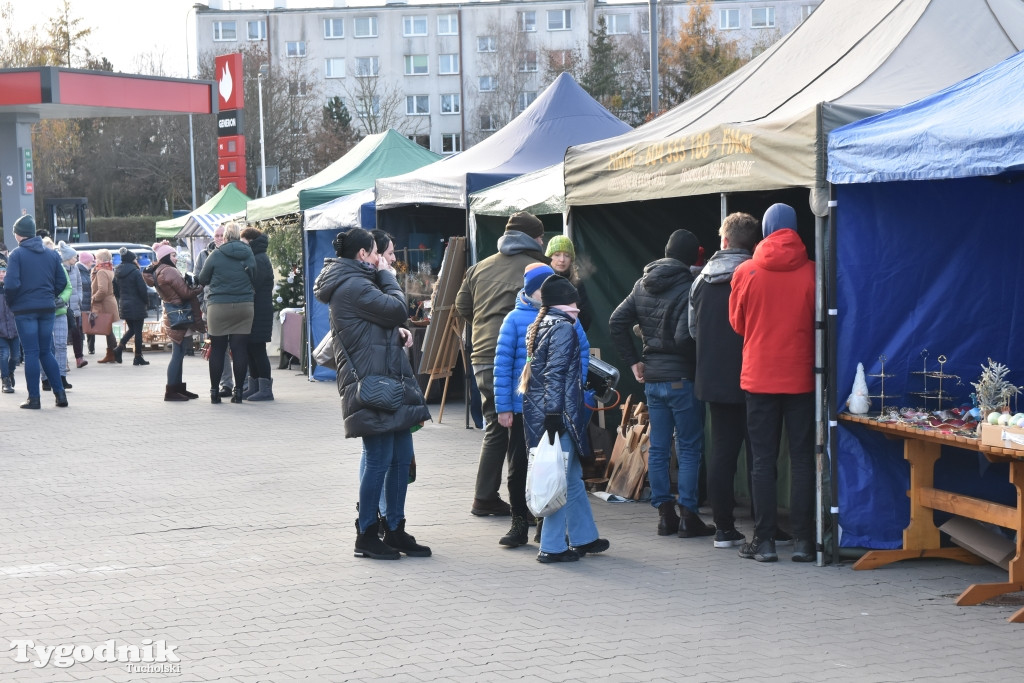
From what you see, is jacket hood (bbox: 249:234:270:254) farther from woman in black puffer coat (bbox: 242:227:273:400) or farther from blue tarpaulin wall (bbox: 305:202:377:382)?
blue tarpaulin wall (bbox: 305:202:377:382)

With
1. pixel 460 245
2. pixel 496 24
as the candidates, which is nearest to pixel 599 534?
pixel 460 245

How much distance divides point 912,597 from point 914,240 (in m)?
1.96

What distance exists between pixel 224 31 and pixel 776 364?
80052 millimetres

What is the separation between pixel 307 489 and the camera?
9516 mm

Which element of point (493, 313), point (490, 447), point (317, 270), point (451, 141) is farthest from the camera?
point (451, 141)

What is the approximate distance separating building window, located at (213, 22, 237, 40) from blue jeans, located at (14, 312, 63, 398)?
71.1 m

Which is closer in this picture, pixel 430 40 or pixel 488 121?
pixel 488 121

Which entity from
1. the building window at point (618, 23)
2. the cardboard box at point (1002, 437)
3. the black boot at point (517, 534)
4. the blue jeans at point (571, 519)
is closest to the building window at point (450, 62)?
the building window at point (618, 23)

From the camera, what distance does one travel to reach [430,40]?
79.6m

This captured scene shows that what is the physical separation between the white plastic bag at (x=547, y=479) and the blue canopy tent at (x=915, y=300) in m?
1.49

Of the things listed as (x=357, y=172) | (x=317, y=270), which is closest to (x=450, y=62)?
(x=357, y=172)

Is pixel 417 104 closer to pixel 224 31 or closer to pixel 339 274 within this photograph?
pixel 224 31

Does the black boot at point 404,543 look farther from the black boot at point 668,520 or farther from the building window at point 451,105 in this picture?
the building window at point 451,105

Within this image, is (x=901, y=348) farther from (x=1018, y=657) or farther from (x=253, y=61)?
(x=253, y=61)
